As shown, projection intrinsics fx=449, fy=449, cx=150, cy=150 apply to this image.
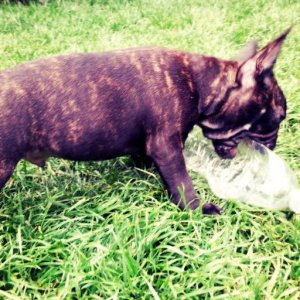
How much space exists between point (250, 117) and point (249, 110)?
0.07 m

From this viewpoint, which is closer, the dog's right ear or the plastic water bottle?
the plastic water bottle

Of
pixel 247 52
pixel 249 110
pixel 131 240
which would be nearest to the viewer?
pixel 131 240

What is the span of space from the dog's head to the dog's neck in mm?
36

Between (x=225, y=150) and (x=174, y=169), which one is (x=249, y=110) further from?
(x=174, y=169)

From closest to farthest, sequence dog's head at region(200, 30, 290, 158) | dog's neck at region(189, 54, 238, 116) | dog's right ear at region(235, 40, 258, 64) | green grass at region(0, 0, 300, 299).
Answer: green grass at region(0, 0, 300, 299), dog's head at region(200, 30, 290, 158), dog's neck at region(189, 54, 238, 116), dog's right ear at region(235, 40, 258, 64)

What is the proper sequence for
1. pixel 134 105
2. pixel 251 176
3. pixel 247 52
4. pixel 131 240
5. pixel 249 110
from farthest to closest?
pixel 251 176
pixel 247 52
pixel 249 110
pixel 134 105
pixel 131 240

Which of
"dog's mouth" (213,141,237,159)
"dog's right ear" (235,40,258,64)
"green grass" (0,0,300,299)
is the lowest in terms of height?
"green grass" (0,0,300,299)

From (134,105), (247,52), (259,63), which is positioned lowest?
(134,105)

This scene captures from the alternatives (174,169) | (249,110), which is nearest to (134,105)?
(174,169)

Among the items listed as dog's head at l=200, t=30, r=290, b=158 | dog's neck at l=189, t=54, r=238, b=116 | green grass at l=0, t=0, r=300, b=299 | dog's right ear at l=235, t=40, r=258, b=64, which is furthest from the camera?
dog's right ear at l=235, t=40, r=258, b=64

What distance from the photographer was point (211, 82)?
10.5 ft

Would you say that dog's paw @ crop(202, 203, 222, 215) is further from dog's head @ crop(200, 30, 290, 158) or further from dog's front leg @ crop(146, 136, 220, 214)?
dog's head @ crop(200, 30, 290, 158)

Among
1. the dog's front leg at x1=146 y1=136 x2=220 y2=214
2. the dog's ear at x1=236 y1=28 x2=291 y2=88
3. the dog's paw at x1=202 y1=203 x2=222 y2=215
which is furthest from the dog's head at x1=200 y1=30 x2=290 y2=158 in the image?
the dog's paw at x1=202 y1=203 x2=222 y2=215

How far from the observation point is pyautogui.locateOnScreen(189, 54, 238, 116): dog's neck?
3193 millimetres
